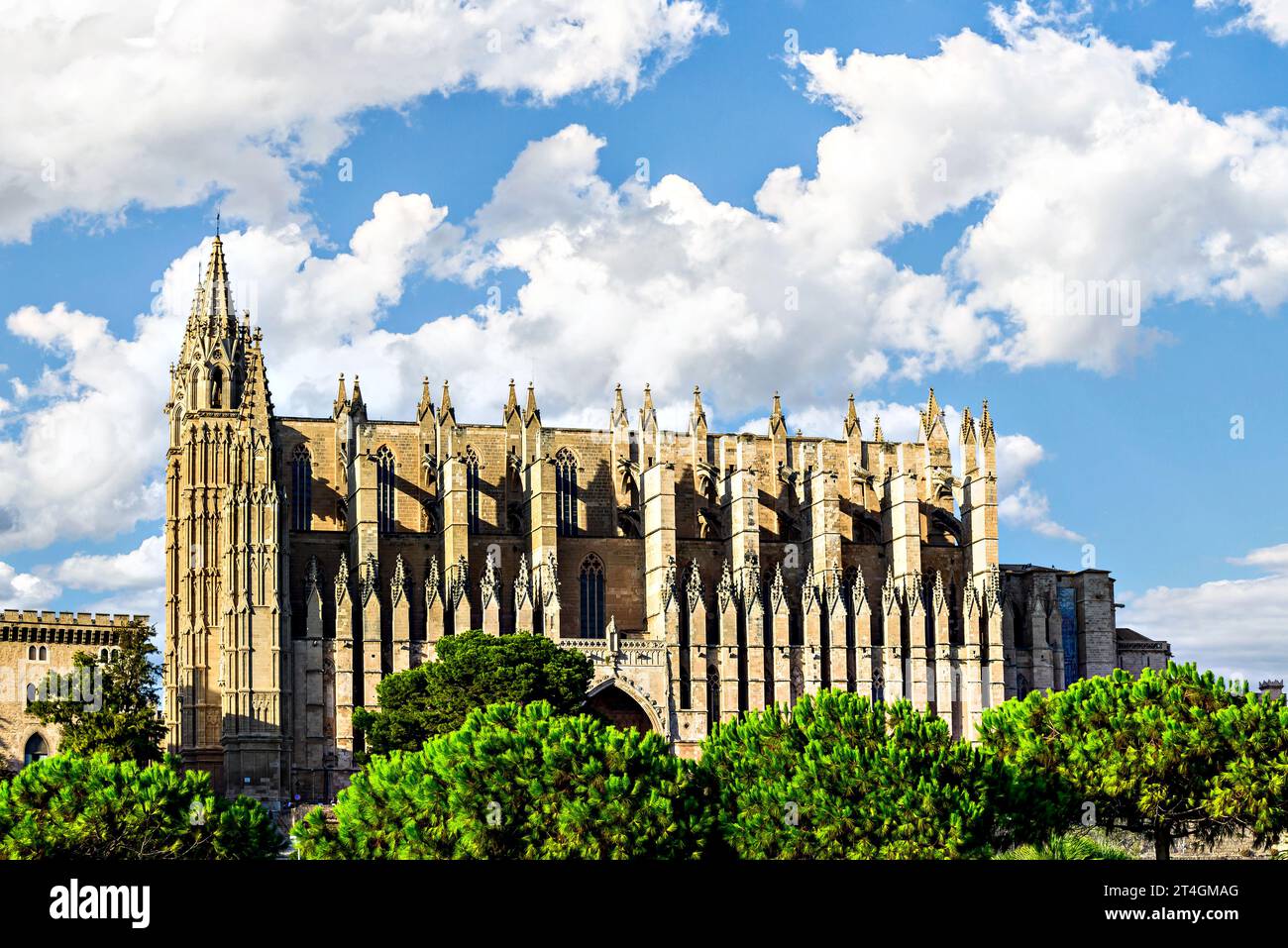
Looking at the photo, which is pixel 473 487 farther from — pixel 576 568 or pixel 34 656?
pixel 34 656

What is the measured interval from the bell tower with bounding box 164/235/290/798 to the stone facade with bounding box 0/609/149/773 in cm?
724

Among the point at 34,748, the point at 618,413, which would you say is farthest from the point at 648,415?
the point at 34,748

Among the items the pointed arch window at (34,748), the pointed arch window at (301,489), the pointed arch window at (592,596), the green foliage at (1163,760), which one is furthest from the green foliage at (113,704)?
the green foliage at (1163,760)

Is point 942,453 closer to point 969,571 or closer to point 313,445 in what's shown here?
point 969,571

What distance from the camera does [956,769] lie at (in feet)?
162

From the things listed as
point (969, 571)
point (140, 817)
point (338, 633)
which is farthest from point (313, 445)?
point (140, 817)

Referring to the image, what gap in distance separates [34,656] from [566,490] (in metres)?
23.6

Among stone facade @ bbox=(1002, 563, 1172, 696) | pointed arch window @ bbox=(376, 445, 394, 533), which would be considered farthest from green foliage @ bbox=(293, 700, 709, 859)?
stone facade @ bbox=(1002, 563, 1172, 696)

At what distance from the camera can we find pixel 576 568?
86.9 metres

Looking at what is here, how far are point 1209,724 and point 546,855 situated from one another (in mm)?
19391

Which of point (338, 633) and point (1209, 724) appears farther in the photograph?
point (338, 633)

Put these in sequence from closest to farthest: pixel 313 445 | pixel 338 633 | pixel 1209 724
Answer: pixel 1209 724
pixel 338 633
pixel 313 445

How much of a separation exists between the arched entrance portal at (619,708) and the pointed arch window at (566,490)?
977 centimetres

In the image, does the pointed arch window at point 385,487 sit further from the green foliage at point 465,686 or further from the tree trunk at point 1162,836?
the tree trunk at point 1162,836
